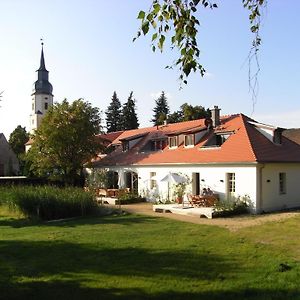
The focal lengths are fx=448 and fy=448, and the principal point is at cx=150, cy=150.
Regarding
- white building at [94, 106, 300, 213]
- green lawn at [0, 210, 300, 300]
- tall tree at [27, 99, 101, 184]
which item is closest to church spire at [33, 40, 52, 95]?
tall tree at [27, 99, 101, 184]

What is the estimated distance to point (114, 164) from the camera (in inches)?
1458

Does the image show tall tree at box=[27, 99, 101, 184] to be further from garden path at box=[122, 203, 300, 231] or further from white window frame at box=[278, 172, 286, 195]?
white window frame at box=[278, 172, 286, 195]

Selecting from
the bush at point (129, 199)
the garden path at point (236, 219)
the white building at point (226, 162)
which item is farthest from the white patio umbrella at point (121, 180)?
the garden path at point (236, 219)

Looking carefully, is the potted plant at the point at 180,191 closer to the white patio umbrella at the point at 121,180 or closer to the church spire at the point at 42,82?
the white patio umbrella at the point at 121,180

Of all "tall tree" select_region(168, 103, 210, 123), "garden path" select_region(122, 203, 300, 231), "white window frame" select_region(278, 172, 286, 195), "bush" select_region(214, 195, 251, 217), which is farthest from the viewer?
"tall tree" select_region(168, 103, 210, 123)

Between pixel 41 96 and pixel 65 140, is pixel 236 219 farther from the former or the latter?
pixel 41 96

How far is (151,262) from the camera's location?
12.2 meters

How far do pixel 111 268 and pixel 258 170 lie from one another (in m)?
15.5

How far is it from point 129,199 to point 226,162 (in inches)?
353

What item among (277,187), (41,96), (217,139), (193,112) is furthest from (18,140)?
(277,187)

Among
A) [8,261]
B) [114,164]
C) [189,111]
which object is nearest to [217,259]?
[8,261]

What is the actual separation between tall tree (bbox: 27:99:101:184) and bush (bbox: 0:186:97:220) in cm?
1047

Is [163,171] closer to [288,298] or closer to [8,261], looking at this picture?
[8,261]

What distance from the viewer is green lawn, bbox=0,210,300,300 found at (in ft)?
30.8
